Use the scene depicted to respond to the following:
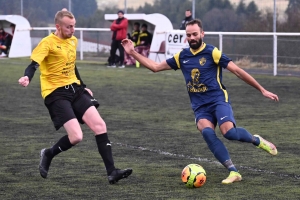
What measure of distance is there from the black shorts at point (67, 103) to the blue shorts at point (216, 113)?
3.58ft

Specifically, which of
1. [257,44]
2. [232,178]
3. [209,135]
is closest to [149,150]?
[209,135]

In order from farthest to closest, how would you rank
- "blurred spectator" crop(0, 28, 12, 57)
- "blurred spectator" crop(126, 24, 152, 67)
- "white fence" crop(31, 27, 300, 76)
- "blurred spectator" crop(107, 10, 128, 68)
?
"blurred spectator" crop(0, 28, 12, 57) < "blurred spectator" crop(126, 24, 152, 67) < "blurred spectator" crop(107, 10, 128, 68) < "white fence" crop(31, 27, 300, 76)

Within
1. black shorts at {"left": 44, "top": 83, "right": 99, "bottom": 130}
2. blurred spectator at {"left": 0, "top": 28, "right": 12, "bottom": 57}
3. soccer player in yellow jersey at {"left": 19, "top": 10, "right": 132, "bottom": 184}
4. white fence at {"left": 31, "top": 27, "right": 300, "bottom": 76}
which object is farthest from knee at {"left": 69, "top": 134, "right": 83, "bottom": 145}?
blurred spectator at {"left": 0, "top": 28, "right": 12, "bottom": 57}

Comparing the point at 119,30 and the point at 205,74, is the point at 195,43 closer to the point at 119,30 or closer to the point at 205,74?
the point at 205,74

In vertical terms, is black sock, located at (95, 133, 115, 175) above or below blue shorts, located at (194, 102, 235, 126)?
below

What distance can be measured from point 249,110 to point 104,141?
6.40 metres

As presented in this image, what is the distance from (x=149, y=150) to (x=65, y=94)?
6.57 ft

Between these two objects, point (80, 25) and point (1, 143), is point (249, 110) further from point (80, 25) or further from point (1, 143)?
point (80, 25)

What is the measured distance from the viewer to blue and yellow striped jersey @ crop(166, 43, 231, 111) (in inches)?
283

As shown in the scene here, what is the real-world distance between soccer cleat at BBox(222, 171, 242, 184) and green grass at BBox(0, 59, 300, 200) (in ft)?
0.19

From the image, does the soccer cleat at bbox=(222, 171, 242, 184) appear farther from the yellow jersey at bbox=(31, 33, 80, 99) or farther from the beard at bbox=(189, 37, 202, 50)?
the yellow jersey at bbox=(31, 33, 80, 99)

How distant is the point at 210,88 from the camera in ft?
23.6

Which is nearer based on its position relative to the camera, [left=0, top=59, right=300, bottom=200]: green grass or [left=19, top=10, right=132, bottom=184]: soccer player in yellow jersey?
[left=0, top=59, right=300, bottom=200]: green grass

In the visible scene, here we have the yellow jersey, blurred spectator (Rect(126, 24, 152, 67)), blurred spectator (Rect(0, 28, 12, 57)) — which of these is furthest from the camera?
blurred spectator (Rect(0, 28, 12, 57))
